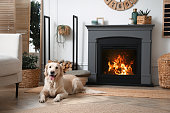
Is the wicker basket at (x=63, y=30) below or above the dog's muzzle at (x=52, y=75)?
above

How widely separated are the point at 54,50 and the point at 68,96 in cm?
187

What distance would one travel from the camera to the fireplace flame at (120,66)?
15.3 feet

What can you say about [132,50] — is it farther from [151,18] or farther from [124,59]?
[151,18]

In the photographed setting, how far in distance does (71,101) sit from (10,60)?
0.91m

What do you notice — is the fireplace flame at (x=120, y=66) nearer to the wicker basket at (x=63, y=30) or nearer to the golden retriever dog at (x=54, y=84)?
the wicker basket at (x=63, y=30)

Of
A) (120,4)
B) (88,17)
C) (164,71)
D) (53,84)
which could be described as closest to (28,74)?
(53,84)

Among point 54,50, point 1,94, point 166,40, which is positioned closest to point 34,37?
point 54,50

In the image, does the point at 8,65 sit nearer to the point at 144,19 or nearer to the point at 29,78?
the point at 29,78

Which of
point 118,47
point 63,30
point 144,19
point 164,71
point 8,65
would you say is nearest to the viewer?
point 8,65

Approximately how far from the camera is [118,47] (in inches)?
180

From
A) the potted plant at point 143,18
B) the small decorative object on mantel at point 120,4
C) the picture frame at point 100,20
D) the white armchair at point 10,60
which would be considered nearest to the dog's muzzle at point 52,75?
the white armchair at point 10,60

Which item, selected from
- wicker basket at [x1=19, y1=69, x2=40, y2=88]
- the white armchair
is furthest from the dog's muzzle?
wicker basket at [x1=19, y1=69, x2=40, y2=88]

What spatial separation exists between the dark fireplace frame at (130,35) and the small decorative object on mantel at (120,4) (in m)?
0.44

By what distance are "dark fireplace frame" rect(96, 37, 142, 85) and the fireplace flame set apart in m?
0.12
